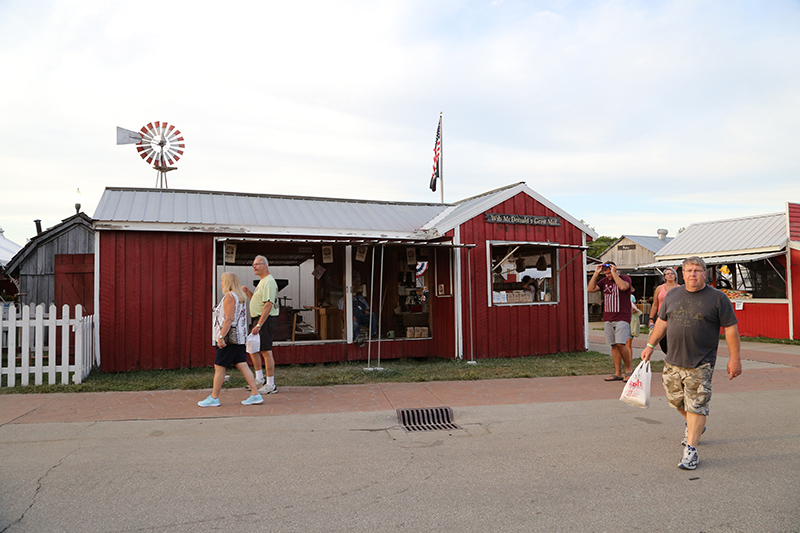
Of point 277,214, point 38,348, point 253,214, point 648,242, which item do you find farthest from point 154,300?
point 648,242

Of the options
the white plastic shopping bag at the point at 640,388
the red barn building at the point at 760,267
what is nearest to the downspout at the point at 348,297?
the white plastic shopping bag at the point at 640,388

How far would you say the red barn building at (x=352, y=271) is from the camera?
981 centimetres

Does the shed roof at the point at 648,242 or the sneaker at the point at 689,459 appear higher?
the shed roof at the point at 648,242

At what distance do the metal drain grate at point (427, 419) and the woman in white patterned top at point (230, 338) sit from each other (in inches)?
75.0

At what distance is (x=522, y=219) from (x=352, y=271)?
370 cm

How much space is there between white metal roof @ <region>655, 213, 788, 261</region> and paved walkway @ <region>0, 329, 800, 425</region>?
26.9ft

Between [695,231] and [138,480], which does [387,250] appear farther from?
[695,231]

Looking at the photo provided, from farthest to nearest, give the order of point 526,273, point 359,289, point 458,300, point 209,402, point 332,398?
point 526,273 < point 359,289 < point 458,300 < point 332,398 < point 209,402

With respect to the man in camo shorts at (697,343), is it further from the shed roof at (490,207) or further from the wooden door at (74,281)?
the wooden door at (74,281)

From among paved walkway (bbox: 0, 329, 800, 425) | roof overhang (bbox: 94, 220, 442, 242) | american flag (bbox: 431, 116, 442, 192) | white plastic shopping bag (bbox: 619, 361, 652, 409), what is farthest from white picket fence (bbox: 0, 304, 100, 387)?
american flag (bbox: 431, 116, 442, 192)

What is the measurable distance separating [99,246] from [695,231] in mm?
18698

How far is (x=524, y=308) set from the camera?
1186 centimetres

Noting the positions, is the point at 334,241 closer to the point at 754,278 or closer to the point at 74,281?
the point at 74,281

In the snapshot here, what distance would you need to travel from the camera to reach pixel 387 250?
43.2 feet
